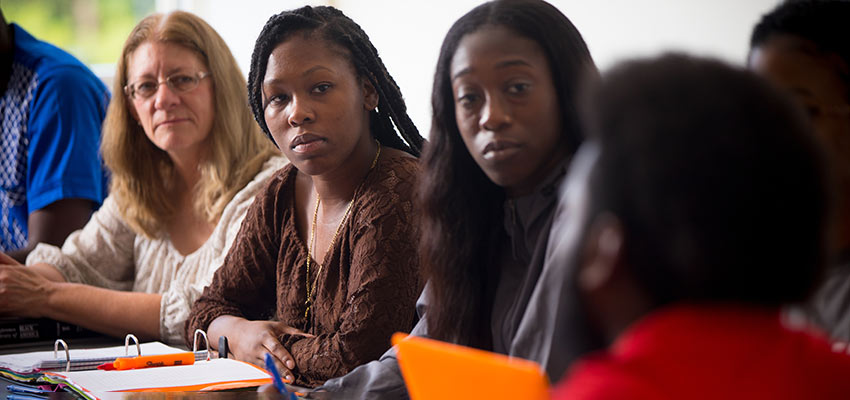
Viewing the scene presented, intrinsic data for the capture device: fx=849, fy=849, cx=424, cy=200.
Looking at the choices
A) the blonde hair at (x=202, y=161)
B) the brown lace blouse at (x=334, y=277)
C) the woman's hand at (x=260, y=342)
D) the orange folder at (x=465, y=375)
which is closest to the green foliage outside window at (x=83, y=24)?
the blonde hair at (x=202, y=161)

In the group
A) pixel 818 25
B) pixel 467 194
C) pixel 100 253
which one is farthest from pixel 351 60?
pixel 100 253

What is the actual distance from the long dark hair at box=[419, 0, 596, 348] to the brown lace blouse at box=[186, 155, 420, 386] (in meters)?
0.40

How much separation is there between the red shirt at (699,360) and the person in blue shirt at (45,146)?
2.56 metres

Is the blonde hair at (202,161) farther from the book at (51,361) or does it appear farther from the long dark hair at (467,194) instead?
the long dark hair at (467,194)

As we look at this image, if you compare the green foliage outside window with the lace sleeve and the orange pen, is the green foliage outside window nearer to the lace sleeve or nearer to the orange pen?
the lace sleeve

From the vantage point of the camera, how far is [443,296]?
1137 mm

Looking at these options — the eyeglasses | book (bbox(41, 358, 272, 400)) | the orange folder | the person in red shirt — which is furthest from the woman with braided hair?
the person in red shirt

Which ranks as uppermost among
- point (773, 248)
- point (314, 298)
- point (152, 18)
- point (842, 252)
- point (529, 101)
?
point (152, 18)

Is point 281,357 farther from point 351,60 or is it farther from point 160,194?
point 160,194

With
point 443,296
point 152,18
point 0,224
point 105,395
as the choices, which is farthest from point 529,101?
point 0,224

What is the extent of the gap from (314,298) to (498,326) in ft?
2.39

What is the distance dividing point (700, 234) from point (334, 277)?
1.30 m

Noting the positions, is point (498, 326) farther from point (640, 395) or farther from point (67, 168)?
point (67, 168)

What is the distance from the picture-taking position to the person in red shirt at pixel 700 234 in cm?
50
